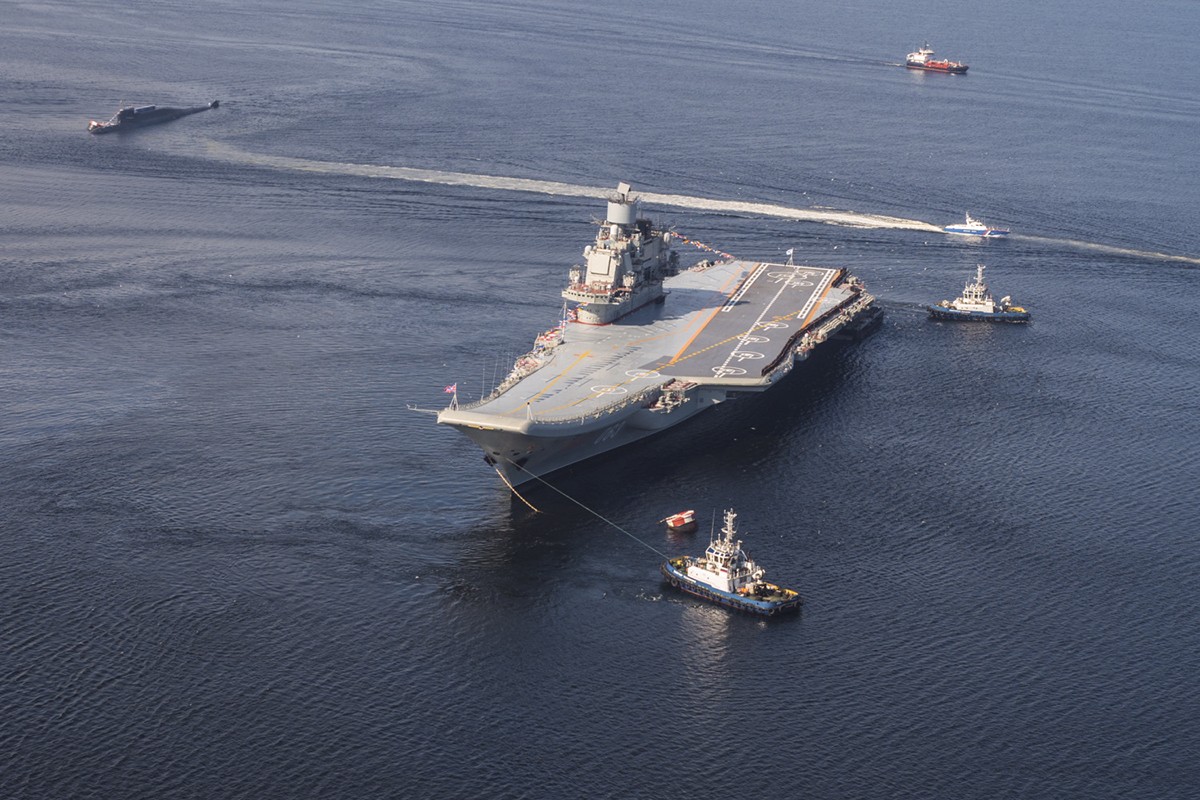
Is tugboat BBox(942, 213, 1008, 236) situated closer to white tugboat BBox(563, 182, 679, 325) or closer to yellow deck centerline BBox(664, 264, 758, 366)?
yellow deck centerline BBox(664, 264, 758, 366)

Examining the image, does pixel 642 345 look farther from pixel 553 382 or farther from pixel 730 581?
pixel 730 581

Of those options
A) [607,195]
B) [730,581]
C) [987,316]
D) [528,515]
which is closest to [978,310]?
[987,316]

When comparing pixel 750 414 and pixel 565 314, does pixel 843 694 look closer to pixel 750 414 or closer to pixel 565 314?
pixel 750 414

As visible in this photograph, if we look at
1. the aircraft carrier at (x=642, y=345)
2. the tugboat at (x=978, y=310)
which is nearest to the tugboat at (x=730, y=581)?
the aircraft carrier at (x=642, y=345)

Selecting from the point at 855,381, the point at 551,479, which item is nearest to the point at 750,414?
the point at 855,381

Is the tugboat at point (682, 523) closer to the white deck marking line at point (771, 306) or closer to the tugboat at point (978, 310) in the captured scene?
the white deck marking line at point (771, 306)

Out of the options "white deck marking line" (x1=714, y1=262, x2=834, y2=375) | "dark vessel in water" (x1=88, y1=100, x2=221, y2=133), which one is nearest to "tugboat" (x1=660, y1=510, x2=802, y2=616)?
"white deck marking line" (x1=714, y1=262, x2=834, y2=375)
